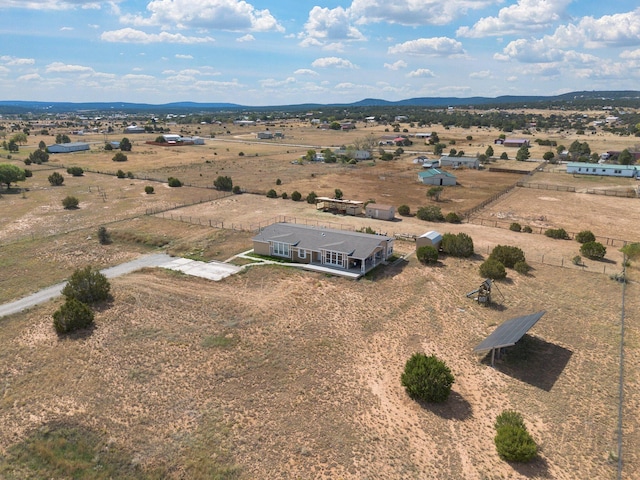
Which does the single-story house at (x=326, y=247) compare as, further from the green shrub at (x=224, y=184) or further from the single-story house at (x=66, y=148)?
the single-story house at (x=66, y=148)

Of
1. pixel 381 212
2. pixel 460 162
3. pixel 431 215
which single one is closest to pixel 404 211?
pixel 381 212

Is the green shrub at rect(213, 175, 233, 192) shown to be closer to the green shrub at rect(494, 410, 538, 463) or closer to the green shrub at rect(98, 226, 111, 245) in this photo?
the green shrub at rect(98, 226, 111, 245)

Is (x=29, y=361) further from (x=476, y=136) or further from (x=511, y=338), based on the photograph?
(x=476, y=136)

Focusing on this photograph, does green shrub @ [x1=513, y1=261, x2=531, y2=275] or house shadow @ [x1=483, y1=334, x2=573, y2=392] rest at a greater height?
green shrub @ [x1=513, y1=261, x2=531, y2=275]

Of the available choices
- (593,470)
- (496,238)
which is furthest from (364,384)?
(496,238)

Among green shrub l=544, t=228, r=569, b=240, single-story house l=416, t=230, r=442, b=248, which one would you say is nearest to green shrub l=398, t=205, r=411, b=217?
single-story house l=416, t=230, r=442, b=248

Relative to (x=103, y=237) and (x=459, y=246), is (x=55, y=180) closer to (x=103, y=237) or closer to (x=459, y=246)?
(x=103, y=237)
